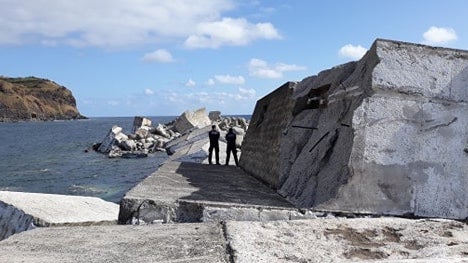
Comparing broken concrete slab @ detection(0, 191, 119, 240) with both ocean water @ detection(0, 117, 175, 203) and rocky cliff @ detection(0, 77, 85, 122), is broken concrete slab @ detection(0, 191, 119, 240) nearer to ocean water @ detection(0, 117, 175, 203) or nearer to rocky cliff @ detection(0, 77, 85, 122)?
ocean water @ detection(0, 117, 175, 203)

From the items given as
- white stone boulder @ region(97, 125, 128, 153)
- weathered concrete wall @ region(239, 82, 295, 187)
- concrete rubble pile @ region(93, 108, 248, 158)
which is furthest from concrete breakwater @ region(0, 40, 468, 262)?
white stone boulder @ region(97, 125, 128, 153)

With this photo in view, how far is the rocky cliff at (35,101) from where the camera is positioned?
141m

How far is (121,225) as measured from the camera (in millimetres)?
3799

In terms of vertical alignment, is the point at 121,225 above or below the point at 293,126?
below

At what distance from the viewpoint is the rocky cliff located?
462 ft

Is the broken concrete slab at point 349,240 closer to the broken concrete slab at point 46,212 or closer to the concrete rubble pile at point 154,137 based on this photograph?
the broken concrete slab at point 46,212

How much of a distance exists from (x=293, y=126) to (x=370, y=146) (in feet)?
6.61

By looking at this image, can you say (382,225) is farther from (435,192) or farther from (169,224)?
(169,224)

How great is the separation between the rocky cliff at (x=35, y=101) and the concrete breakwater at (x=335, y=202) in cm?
14151

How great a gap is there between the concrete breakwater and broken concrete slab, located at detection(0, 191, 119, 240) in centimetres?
71

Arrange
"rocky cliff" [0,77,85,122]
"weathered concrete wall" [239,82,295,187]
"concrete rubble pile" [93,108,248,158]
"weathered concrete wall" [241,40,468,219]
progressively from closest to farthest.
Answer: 1. "weathered concrete wall" [241,40,468,219]
2. "weathered concrete wall" [239,82,295,187]
3. "concrete rubble pile" [93,108,248,158]
4. "rocky cliff" [0,77,85,122]

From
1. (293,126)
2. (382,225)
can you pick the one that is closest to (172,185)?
(293,126)

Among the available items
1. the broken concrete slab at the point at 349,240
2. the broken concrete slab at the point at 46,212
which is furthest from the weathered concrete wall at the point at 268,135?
the broken concrete slab at the point at 349,240

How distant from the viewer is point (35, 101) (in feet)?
497
